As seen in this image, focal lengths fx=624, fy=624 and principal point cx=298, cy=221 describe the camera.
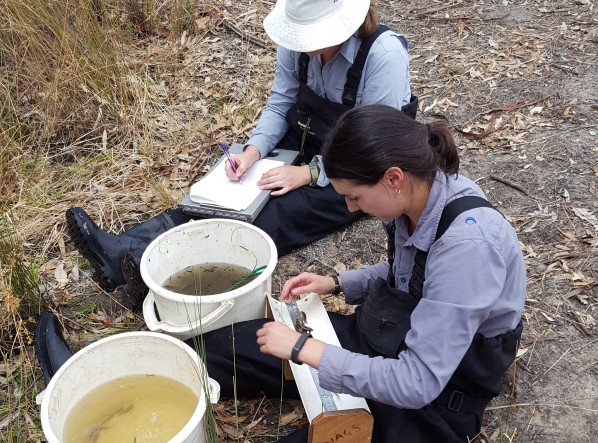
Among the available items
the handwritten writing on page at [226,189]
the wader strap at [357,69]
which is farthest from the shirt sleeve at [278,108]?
the wader strap at [357,69]

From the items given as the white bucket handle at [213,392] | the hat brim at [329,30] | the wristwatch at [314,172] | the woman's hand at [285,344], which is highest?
the hat brim at [329,30]

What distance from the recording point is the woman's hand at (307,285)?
7.82 feet

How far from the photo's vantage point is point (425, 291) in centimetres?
182

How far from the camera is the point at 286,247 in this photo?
3256mm

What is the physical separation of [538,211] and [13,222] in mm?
2771

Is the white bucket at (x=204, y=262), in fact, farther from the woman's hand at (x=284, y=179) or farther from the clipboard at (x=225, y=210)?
the woman's hand at (x=284, y=179)

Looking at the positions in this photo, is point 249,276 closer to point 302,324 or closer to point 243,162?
point 302,324

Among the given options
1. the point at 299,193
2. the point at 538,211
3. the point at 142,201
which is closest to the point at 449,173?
the point at 299,193

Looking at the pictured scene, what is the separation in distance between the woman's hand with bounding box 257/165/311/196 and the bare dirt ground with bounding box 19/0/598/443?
0.38 metres

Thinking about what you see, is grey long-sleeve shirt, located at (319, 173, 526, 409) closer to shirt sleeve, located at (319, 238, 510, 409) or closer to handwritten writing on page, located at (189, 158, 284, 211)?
shirt sleeve, located at (319, 238, 510, 409)

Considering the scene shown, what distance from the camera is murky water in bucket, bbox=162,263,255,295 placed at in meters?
2.65

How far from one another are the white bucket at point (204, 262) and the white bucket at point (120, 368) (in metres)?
0.14

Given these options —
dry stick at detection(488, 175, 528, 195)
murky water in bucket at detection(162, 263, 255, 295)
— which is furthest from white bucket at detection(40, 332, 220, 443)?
dry stick at detection(488, 175, 528, 195)

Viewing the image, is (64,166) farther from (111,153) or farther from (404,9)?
(404,9)
